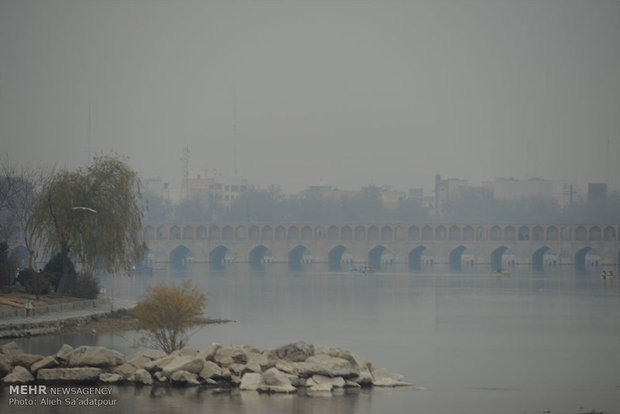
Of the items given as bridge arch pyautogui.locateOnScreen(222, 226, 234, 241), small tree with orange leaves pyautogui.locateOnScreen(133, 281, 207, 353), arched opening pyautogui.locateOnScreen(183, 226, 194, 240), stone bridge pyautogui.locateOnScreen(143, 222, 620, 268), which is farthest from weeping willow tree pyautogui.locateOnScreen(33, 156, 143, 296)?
arched opening pyautogui.locateOnScreen(183, 226, 194, 240)

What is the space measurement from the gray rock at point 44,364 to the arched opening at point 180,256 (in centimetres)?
9266

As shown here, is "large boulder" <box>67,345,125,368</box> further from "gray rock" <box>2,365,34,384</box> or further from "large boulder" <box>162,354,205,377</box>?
"large boulder" <box>162,354,205,377</box>

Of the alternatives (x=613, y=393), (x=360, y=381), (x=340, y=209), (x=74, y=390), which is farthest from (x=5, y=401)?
(x=340, y=209)

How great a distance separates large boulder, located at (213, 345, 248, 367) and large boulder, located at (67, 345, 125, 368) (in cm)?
231

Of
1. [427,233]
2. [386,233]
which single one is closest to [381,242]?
[386,233]

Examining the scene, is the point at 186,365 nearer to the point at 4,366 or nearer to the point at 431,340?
the point at 4,366

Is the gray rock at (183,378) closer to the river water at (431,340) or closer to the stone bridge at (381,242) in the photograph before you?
the river water at (431,340)

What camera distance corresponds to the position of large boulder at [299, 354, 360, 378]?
21.6 metres

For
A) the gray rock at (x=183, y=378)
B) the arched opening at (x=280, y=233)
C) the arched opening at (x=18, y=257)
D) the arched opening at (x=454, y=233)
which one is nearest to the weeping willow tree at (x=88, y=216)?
the arched opening at (x=18, y=257)

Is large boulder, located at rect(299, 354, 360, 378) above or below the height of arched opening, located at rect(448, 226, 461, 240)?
below

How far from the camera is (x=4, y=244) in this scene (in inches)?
1403

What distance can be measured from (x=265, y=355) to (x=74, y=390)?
4913 mm

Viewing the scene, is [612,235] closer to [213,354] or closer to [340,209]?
[340,209]

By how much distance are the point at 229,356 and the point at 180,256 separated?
3867 inches
